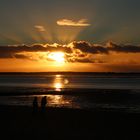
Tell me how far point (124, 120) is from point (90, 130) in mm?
5597

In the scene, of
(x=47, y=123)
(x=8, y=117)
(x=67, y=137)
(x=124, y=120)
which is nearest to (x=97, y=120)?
(x=124, y=120)

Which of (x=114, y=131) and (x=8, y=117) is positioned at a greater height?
(x=8, y=117)

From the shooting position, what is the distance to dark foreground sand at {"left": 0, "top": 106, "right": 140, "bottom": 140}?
18.6 meters

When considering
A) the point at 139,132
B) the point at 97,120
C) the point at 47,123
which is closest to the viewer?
the point at 139,132

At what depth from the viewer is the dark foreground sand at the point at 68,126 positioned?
18.6 m

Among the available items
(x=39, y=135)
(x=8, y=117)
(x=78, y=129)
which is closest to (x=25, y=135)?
(x=39, y=135)

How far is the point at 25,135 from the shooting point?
732 inches

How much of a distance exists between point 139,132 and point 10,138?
22.7 ft

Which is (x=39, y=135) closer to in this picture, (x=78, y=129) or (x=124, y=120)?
(x=78, y=129)

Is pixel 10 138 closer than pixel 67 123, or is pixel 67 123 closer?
pixel 10 138

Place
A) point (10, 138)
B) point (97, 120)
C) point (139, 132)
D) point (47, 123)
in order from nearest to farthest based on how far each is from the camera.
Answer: point (10, 138)
point (139, 132)
point (47, 123)
point (97, 120)

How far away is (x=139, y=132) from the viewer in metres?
20.4

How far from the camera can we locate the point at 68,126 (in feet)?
72.1

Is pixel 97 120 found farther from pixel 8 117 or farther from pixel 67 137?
pixel 67 137
